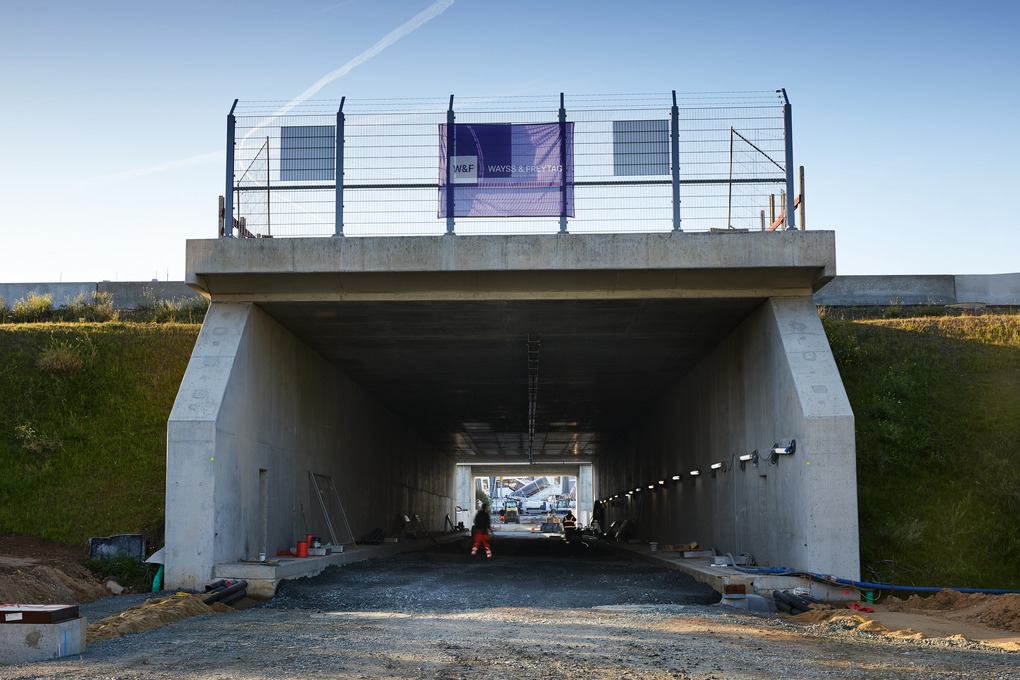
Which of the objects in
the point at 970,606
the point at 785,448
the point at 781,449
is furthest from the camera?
the point at 781,449

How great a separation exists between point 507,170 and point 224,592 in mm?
8015

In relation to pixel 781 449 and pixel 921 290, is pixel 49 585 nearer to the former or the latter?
pixel 781 449

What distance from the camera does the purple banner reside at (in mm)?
16672

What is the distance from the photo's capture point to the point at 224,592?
13688 mm

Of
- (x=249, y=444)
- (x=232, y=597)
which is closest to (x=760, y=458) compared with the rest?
(x=249, y=444)

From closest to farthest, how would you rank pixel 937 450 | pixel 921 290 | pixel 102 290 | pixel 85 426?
1. pixel 937 450
2. pixel 85 426
3. pixel 921 290
4. pixel 102 290

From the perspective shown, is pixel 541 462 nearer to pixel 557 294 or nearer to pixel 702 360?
pixel 702 360

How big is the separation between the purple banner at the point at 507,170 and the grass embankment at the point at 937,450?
704cm

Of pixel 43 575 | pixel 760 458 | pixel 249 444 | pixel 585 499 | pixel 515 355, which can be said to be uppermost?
pixel 515 355

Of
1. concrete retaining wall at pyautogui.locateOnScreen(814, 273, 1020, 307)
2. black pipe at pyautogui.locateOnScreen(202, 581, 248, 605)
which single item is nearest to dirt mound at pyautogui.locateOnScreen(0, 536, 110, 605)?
black pipe at pyautogui.locateOnScreen(202, 581, 248, 605)

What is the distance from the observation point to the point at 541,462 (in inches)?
2379

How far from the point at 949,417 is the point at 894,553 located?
375cm

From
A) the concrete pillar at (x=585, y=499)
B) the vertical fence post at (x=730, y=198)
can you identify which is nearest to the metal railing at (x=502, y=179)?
the vertical fence post at (x=730, y=198)

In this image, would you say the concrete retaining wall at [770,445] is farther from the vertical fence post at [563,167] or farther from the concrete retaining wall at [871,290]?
the concrete retaining wall at [871,290]
